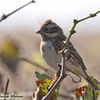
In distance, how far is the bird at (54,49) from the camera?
5191mm

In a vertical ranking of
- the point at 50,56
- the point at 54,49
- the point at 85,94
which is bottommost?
the point at 85,94

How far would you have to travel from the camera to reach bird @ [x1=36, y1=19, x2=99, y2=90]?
5191 mm

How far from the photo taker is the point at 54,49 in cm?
525

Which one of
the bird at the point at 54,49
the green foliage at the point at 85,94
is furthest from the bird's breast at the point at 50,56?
the green foliage at the point at 85,94

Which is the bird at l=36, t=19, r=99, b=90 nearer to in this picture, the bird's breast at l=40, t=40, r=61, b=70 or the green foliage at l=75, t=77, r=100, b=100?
the bird's breast at l=40, t=40, r=61, b=70

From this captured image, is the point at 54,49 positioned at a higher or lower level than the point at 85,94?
higher

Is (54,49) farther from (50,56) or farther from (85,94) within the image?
(85,94)

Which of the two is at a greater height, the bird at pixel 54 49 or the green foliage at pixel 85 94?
the bird at pixel 54 49

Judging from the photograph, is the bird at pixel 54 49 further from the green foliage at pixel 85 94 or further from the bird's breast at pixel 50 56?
the green foliage at pixel 85 94

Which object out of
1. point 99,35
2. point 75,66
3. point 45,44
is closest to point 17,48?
point 45,44

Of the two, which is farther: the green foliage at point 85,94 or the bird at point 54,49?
the bird at point 54,49

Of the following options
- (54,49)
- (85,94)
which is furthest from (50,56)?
(85,94)

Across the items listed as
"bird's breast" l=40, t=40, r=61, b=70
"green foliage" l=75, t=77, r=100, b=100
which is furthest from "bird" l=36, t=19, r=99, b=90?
"green foliage" l=75, t=77, r=100, b=100

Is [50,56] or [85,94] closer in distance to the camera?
[85,94]
